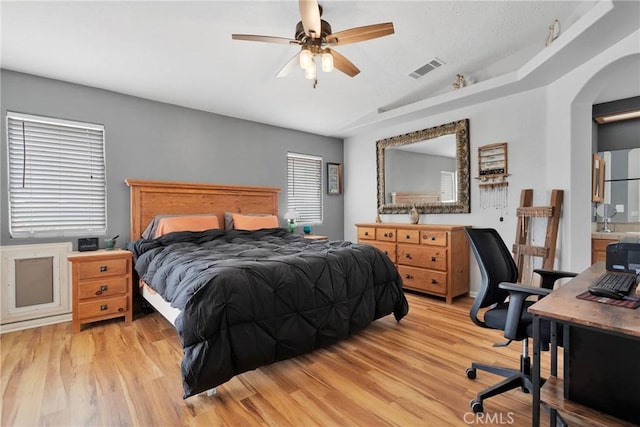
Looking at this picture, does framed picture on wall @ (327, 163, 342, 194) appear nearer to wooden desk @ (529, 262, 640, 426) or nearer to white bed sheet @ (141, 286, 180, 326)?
white bed sheet @ (141, 286, 180, 326)

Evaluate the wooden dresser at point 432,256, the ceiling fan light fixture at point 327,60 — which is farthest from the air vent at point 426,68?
the wooden dresser at point 432,256

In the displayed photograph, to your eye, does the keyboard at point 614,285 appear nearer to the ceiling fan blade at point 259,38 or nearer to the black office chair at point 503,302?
the black office chair at point 503,302

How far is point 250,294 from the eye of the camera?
1.97 meters

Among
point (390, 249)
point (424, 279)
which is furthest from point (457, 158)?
point (424, 279)

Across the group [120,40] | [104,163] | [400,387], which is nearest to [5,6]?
[120,40]

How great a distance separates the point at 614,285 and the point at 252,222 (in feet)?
11.7

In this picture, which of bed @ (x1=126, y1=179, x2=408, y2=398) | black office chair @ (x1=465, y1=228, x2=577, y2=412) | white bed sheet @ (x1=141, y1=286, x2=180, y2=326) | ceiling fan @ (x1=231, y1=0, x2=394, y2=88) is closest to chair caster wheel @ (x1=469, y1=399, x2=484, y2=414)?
black office chair @ (x1=465, y1=228, x2=577, y2=412)

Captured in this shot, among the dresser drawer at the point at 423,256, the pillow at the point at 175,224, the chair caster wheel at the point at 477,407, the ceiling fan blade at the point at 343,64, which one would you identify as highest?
the ceiling fan blade at the point at 343,64

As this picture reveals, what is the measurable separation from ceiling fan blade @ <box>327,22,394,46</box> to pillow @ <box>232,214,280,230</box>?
2.55m

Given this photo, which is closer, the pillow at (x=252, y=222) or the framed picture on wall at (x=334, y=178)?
the pillow at (x=252, y=222)

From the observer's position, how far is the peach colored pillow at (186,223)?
347 cm

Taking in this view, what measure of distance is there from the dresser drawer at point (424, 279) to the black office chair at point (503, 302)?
1618mm

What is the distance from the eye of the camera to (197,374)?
68.2 inches

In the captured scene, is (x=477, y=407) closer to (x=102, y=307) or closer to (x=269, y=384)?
(x=269, y=384)
